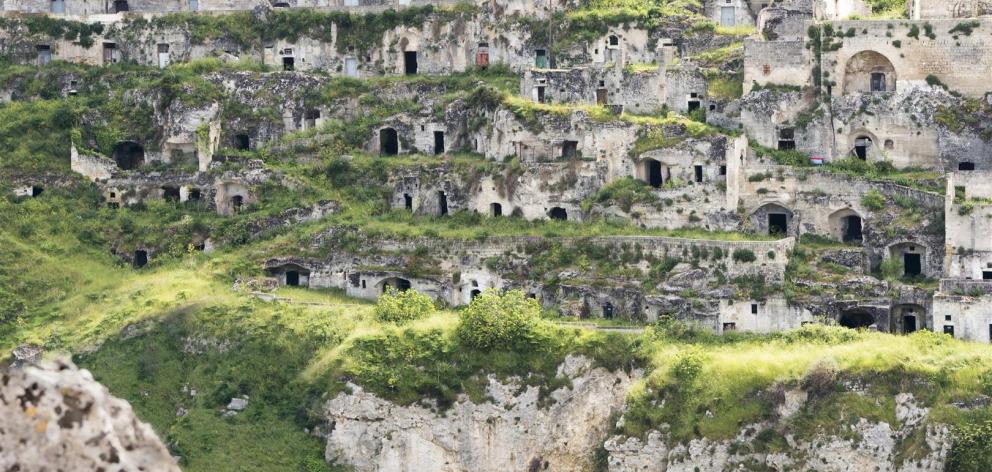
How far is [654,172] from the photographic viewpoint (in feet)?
191

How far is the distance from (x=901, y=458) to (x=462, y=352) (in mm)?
13926

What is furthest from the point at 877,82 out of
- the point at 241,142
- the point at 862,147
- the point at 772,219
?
the point at 241,142

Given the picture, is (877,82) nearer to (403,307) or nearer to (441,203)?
(441,203)

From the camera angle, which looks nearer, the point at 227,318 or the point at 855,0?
the point at 227,318

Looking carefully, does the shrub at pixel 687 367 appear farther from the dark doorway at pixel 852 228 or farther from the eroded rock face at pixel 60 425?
the eroded rock face at pixel 60 425

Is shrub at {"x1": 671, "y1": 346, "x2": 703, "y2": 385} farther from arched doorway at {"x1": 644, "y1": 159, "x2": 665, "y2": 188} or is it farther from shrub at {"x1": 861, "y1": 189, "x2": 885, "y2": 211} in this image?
arched doorway at {"x1": 644, "y1": 159, "x2": 665, "y2": 188}

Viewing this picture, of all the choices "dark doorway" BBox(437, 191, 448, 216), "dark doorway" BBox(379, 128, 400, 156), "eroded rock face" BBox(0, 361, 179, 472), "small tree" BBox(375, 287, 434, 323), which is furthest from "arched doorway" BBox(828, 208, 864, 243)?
"eroded rock face" BBox(0, 361, 179, 472)

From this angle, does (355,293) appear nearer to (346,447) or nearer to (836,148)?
(346,447)

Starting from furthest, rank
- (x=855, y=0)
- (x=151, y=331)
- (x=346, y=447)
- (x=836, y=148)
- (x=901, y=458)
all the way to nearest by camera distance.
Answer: (x=855, y=0) → (x=836, y=148) → (x=151, y=331) → (x=346, y=447) → (x=901, y=458)

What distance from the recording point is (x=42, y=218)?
6034 cm

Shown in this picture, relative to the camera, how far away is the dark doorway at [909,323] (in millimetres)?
51688

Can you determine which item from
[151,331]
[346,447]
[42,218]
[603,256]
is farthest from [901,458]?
[42,218]

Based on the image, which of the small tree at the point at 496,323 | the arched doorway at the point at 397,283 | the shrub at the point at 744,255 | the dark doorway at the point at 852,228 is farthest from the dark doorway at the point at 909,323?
the arched doorway at the point at 397,283

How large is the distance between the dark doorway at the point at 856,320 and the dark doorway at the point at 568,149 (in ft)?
40.5
